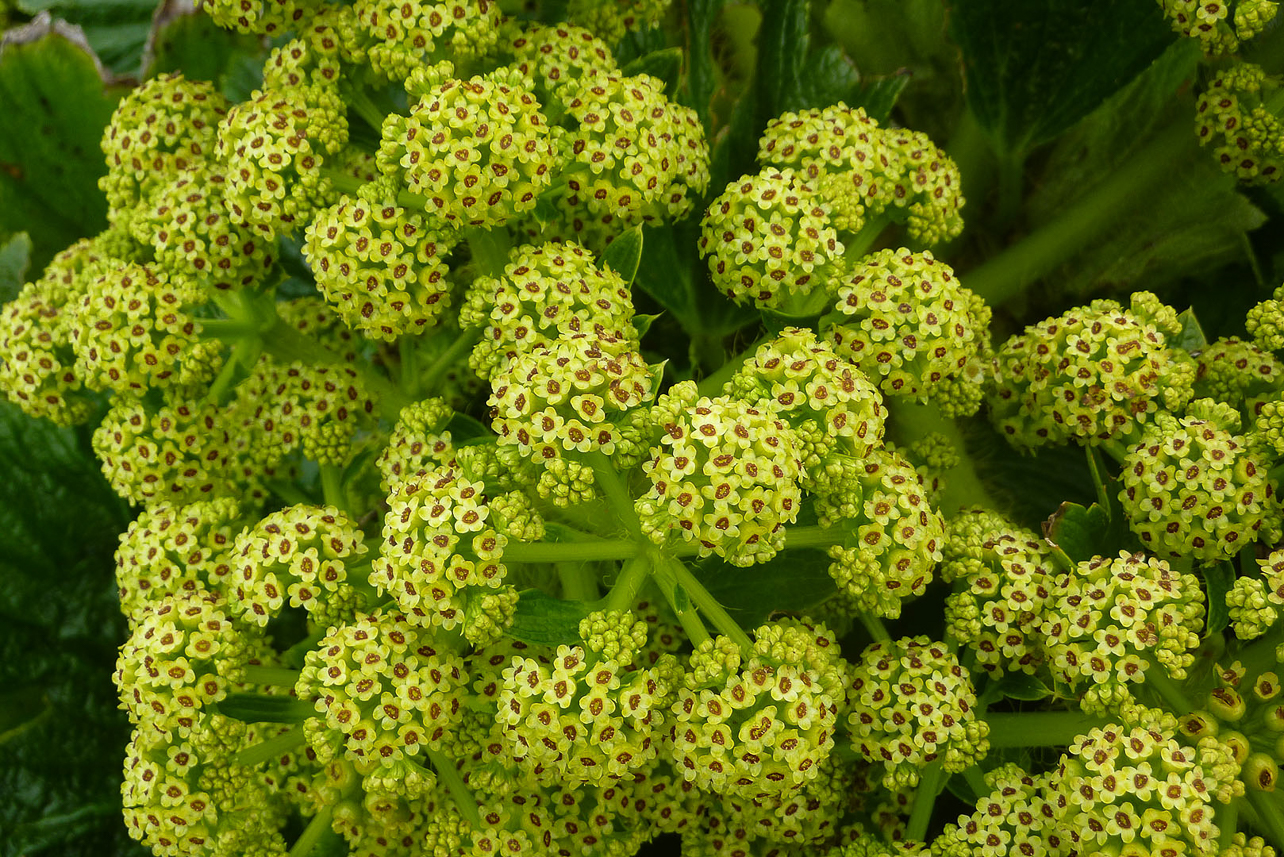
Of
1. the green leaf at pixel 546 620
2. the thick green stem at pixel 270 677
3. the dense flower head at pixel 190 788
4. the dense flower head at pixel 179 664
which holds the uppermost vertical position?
the green leaf at pixel 546 620

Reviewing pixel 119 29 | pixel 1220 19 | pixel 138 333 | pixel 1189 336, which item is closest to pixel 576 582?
pixel 138 333

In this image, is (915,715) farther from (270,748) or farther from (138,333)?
(138,333)

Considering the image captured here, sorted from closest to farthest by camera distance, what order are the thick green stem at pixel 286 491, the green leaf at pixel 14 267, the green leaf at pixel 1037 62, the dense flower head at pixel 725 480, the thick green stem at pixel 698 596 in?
1. the dense flower head at pixel 725 480
2. the thick green stem at pixel 698 596
3. the thick green stem at pixel 286 491
4. the green leaf at pixel 1037 62
5. the green leaf at pixel 14 267

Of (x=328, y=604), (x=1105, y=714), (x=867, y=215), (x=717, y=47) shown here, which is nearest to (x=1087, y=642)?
(x=1105, y=714)

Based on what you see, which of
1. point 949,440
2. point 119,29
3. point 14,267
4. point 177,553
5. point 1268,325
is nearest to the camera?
point 1268,325

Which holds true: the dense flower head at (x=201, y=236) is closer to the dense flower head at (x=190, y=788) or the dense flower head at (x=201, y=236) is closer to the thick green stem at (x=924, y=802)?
the dense flower head at (x=190, y=788)

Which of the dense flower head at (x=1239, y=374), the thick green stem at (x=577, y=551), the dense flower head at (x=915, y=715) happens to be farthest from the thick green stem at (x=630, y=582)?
the dense flower head at (x=1239, y=374)

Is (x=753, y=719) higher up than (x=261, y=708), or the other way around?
(x=753, y=719)
